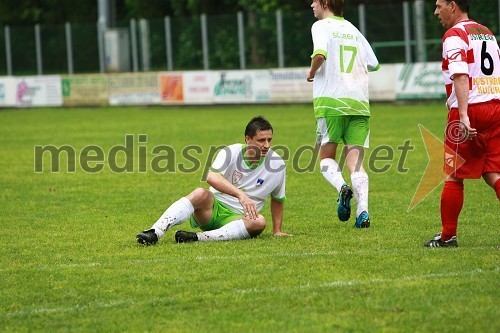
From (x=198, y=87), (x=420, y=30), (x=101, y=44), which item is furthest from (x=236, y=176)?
(x=101, y=44)

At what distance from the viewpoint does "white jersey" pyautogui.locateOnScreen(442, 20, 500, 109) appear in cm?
761

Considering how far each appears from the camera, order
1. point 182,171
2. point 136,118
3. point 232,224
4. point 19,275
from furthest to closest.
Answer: point 136,118 → point 182,171 → point 232,224 → point 19,275

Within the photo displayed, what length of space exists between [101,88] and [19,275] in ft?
96.0

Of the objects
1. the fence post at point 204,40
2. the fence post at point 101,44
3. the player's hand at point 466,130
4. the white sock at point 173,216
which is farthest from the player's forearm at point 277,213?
the fence post at point 101,44

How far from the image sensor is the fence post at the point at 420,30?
30.6 meters

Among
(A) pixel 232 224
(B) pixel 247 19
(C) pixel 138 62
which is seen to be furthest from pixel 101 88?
(A) pixel 232 224

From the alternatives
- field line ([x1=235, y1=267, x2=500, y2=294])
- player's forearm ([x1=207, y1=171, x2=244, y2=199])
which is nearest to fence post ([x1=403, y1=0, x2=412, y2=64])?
player's forearm ([x1=207, y1=171, x2=244, y2=199])

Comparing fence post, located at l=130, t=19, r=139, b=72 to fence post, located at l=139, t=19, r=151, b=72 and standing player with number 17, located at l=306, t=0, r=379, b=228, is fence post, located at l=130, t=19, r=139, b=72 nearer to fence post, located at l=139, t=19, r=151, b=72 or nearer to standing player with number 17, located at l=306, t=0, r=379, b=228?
fence post, located at l=139, t=19, r=151, b=72

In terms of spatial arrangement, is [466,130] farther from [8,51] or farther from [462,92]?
[8,51]

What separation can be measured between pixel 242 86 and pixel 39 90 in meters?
8.68

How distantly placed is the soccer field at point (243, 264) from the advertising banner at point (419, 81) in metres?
12.8

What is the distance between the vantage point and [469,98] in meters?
7.69

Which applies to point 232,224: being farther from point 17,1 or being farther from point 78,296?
point 17,1

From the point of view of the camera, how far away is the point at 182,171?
51.1 feet
